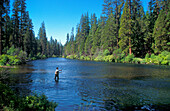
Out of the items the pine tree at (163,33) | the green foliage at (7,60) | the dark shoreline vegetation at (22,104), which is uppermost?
the pine tree at (163,33)

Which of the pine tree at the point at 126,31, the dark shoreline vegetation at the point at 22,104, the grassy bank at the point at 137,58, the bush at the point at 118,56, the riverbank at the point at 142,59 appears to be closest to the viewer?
the dark shoreline vegetation at the point at 22,104

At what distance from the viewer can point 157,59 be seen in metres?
37.5

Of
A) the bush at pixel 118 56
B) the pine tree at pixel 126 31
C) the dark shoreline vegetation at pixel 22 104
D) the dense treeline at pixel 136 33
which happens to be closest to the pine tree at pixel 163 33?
the dense treeline at pixel 136 33

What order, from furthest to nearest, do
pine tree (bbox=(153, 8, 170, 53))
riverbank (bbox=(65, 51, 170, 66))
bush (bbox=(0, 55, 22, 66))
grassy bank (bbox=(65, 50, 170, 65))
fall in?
pine tree (bbox=(153, 8, 170, 53)), grassy bank (bbox=(65, 50, 170, 65)), riverbank (bbox=(65, 51, 170, 66)), bush (bbox=(0, 55, 22, 66))

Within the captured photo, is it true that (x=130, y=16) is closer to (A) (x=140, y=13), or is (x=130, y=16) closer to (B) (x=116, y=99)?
(A) (x=140, y=13)

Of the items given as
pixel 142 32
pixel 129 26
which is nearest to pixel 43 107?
pixel 129 26

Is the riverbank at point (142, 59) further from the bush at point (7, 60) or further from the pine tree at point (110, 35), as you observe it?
the bush at point (7, 60)

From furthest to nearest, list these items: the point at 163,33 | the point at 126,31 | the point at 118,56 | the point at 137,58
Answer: the point at 118,56 → the point at 126,31 → the point at 137,58 → the point at 163,33

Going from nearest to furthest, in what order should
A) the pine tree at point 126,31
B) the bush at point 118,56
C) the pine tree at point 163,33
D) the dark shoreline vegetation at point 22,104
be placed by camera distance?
the dark shoreline vegetation at point 22,104
the pine tree at point 163,33
the pine tree at point 126,31
the bush at point 118,56

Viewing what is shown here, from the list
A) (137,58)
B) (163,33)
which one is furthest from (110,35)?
(163,33)

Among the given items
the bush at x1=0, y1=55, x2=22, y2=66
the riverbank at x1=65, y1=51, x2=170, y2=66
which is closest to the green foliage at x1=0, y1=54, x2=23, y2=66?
the bush at x1=0, y1=55, x2=22, y2=66

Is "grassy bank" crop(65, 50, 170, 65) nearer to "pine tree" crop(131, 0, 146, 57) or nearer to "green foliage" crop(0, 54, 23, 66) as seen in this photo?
"pine tree" crop(131, 0, 146, 57)

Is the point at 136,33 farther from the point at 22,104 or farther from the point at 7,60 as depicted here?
the point at 22,104

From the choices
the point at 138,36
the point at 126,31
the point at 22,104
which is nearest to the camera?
the point at 22,104
